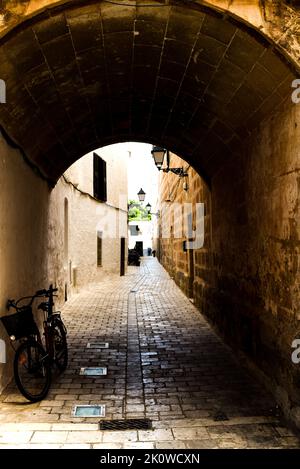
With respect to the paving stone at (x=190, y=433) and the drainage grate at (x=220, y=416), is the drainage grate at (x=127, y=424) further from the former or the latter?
the drainage grate at (x=220, y=416)

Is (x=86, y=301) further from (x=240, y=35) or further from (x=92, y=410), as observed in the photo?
(x=240, y=35)

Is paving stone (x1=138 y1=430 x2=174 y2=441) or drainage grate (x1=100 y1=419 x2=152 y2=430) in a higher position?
paving stone (x1=138 y1=430 x2=174 y2=441)

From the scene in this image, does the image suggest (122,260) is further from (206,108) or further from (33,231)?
(206,108)

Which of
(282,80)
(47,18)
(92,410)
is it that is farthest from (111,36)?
(92,410)

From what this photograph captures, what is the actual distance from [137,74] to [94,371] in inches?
148

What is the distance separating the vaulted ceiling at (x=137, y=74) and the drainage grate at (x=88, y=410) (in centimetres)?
306

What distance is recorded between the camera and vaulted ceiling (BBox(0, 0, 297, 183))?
3.70 m

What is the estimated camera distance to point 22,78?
422 centimetres

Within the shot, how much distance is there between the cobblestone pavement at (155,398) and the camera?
3527mm

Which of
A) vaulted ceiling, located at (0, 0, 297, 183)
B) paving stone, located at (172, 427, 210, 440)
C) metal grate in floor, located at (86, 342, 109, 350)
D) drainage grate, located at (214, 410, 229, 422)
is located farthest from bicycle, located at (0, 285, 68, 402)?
vaulted ceiling, located at (0, 0, 297, 183)

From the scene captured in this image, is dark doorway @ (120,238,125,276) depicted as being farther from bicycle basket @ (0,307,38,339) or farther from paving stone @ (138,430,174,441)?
paving stone @ (138,430,174,441)

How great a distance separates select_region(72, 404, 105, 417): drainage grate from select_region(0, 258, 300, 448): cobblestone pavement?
0.06 meters

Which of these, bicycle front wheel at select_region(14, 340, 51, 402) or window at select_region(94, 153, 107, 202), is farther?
window at select_region(94, 153, 107, 202)
